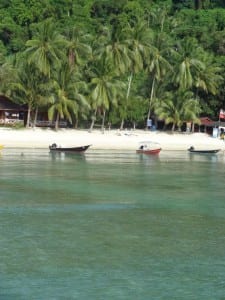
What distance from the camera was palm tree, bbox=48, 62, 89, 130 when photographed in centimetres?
5269

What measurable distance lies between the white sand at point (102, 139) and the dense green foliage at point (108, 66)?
1.74 metres

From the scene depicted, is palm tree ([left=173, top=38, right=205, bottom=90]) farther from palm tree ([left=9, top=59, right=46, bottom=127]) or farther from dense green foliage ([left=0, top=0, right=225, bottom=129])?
palm tree ([left=9, top=59, right=46, bottom=127])

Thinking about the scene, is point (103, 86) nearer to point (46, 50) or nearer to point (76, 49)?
point (76, 49)

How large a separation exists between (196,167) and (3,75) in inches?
797

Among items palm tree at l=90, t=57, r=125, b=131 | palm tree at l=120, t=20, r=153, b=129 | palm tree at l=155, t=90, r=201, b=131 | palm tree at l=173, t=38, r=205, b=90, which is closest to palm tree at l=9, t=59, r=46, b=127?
palm tree at l=90, t=57, r=125, b=131

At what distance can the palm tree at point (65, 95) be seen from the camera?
2074 inches

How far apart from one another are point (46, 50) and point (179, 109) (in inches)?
576

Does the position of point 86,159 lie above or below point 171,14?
below

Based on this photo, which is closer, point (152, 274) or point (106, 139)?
point (152, 274)

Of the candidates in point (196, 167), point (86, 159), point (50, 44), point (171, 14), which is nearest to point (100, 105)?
point (50, 44)

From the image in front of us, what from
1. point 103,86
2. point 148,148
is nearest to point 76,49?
point 103,86

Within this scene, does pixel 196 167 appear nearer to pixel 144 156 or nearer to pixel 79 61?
pixel 144 156

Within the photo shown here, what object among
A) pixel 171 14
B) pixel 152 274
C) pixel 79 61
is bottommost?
pixel 152 274

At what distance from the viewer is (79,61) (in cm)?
5722
